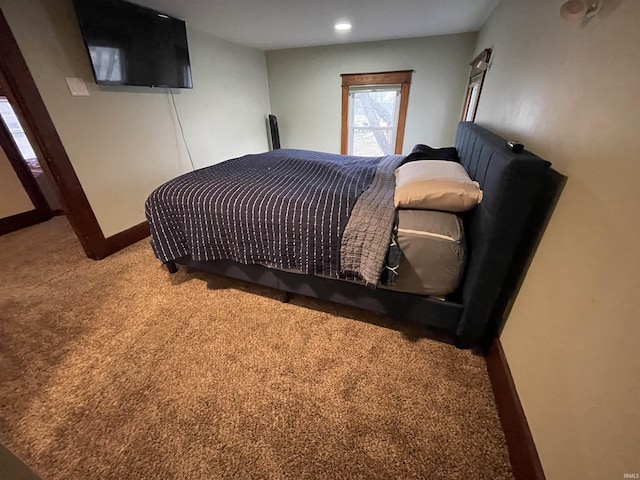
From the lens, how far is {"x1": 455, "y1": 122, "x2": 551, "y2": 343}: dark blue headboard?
0.92 meters

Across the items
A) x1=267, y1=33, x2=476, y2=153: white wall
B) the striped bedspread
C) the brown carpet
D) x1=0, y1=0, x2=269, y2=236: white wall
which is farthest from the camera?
x1=267, y1=33, x2=476, y2=153: white wall

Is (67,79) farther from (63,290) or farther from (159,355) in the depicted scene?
(159,355)

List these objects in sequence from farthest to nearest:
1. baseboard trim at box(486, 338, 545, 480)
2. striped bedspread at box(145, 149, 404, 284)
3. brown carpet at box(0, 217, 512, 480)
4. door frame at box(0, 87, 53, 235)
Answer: door frame at box(0, 87, 53, 235), striped bedspread at box(145, 149, 404, 284), brown carpet at box(0, 217, 512, 480), baseboard trim at box(486, 338, 545, 480)

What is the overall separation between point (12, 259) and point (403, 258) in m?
3.45

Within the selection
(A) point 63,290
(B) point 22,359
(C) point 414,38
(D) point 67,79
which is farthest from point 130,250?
(C) point 414,38

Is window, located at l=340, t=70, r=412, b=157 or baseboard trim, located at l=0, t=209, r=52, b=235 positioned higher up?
window, located at l=340, t=70, r=412, b=157

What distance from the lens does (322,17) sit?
2.60 m

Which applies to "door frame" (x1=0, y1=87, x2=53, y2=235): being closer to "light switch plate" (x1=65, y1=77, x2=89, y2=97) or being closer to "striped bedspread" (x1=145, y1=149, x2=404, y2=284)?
"light switch plate" (x1=65, y1=77, x2=89, y2=97)

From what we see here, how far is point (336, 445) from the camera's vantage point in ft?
3.24

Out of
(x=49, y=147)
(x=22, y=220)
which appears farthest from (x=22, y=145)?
(x=49, y=147)

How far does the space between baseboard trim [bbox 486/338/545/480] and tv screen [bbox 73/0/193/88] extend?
341 cm

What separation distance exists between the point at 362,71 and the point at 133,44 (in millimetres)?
2933

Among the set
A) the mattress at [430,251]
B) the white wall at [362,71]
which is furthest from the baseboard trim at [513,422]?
the white wall at [362,71]

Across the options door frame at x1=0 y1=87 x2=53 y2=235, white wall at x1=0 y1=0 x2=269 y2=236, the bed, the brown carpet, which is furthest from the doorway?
the bed
